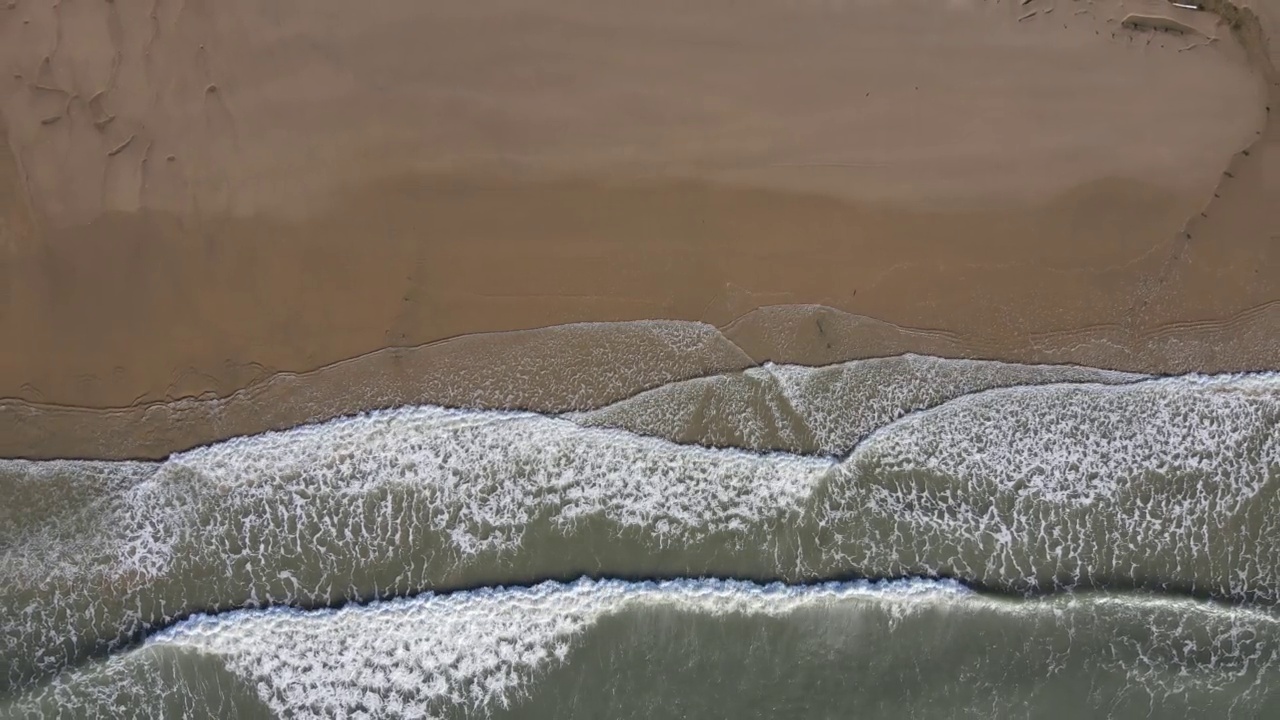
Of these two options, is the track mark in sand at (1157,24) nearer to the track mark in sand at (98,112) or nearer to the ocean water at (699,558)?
the ocean water at (699,558)

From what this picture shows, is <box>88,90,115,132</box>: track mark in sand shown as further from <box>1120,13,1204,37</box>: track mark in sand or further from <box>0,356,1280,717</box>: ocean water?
<box>1120,13,1204,37</box>: track mark in sand

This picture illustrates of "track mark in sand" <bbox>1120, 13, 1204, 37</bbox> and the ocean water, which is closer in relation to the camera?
the ocean water

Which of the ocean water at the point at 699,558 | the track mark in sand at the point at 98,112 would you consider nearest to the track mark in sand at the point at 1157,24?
the ocean water at the point at 699,558

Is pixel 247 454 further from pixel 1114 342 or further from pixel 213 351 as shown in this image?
pixel 1114 342

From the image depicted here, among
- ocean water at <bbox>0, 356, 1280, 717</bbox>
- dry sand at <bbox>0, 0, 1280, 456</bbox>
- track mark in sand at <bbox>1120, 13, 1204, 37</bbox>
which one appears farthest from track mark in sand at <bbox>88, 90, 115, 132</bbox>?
track mark in sand at <bbox>1120, 13, 1204, 37</bbox>

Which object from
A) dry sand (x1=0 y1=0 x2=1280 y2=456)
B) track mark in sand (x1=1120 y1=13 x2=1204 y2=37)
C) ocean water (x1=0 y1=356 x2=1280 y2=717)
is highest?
track mark in sand (x1=1120 y1=13 x2=1204 y2=37)

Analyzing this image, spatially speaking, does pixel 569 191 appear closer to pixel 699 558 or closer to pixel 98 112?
pixel 699 558
